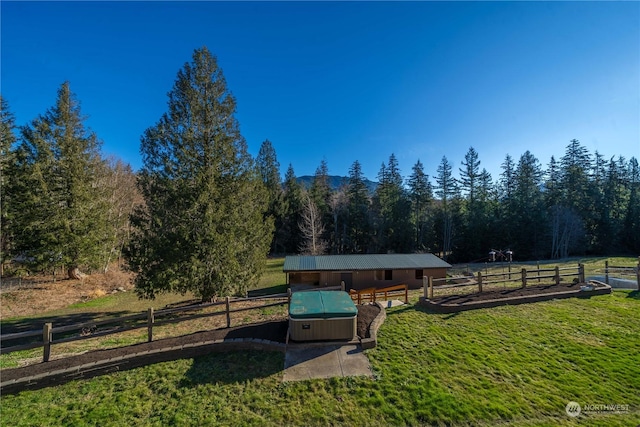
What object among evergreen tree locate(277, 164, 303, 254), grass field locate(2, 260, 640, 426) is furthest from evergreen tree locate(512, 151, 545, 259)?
grass field locate(2, 260, 640, 426)

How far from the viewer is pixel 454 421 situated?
525 centimetres

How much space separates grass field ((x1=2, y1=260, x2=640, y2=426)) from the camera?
538 cm

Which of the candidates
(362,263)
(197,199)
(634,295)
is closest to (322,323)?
(197,199)

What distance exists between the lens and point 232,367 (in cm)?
701

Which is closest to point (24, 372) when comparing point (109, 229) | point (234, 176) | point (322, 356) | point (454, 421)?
point (322, 356)

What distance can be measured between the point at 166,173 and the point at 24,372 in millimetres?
7842

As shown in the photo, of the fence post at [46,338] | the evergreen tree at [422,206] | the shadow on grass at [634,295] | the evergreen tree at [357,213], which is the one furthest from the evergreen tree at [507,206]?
the fence post at [46,338]

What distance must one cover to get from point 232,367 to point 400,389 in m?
4.24

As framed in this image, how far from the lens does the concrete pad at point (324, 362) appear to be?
6.61m

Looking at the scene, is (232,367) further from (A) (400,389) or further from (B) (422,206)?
(B) (422,206)

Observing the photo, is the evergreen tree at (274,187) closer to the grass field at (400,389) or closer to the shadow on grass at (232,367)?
the shadow on grass at (232,367)

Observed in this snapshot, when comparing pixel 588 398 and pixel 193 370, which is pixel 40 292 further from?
pixel 588 398

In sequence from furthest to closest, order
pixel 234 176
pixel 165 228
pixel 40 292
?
pixel 40 292 < pixel 234 176 < pixel 165 228

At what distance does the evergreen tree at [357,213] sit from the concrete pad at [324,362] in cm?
3617
